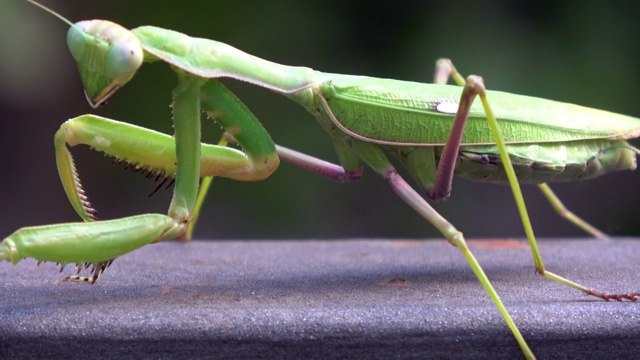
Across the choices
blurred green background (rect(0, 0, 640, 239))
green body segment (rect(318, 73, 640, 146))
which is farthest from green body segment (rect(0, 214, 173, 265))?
blurred green background (rect(0, 0, 640, 239))

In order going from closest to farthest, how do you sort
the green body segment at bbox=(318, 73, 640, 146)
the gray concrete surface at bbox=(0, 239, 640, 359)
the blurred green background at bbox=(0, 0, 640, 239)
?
the gray concrete surface at bbox=(0, 239, 640, 359) → the green body segment at bbox=(318, 73, 640, 146) → the blurred green background at bbox=(0, 0, 640, 239)

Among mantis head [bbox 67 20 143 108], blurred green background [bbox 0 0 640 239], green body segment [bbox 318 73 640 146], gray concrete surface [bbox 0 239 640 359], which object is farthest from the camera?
blurred green background [bbox 0 0 640 239]

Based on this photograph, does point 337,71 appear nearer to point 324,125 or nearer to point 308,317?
point 324,125

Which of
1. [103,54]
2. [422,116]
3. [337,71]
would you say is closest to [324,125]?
[422,116]

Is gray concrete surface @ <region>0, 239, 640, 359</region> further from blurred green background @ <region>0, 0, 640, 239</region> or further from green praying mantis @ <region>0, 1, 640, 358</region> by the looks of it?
blurred green background @ <region>0, 0, 640, 239</region>

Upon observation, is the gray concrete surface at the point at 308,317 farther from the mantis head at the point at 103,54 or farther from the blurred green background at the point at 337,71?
the blurred green background at the point at 337,71

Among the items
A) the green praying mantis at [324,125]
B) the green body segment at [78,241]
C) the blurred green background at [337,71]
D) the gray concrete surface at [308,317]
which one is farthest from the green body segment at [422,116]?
the blurred green background at [337,71]

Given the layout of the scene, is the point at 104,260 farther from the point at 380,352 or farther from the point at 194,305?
the point at 380,352
